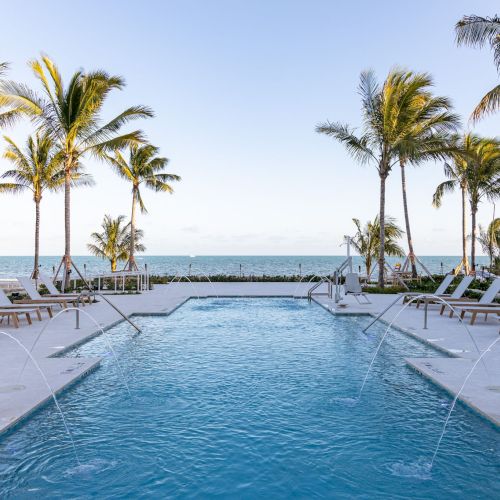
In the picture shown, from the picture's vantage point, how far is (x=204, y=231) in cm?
6669

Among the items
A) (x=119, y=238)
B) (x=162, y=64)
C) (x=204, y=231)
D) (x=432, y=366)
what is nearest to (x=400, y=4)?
(x=162, y=64)

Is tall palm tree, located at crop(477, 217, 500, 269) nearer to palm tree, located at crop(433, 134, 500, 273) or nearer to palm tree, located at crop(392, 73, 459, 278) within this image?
palm tree, located at crop(433, 134, 500, 273)

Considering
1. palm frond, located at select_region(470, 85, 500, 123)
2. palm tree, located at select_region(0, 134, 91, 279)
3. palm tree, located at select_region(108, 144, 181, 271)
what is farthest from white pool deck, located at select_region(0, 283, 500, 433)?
palm tree, located at select_region(108, 144, 181, 271)

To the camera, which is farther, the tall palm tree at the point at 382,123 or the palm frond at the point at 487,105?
the tall palm tree at the point at 382,123

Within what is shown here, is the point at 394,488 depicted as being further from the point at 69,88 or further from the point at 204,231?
the point at 204,231

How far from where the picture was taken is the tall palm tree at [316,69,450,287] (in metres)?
18.6

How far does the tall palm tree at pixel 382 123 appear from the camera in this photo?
1861 centimetres

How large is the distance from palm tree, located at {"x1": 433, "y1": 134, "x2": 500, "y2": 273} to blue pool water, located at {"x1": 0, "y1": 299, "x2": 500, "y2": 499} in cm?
2027

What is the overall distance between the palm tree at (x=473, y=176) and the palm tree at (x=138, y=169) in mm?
17205

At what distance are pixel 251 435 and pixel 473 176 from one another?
24929 millimetres

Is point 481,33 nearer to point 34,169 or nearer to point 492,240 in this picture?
point 492,240

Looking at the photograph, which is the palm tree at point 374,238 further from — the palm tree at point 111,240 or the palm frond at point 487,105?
the palm tree at point 111,240

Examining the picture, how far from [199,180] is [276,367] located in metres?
33.3

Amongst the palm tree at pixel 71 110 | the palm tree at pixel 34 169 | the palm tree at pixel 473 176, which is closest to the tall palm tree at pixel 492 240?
the palm tree at pixel 473 176
